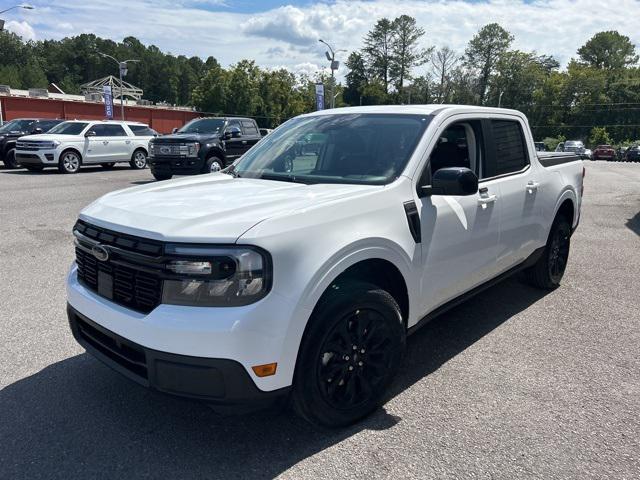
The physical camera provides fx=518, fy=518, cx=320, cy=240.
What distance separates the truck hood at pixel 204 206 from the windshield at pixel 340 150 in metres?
0.22

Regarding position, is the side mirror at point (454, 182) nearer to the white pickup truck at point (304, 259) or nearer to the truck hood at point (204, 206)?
the white pickup truck at point (304, 259)

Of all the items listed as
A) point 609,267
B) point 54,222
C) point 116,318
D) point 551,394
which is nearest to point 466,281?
A: point 551,394

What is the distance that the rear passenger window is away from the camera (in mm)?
4418

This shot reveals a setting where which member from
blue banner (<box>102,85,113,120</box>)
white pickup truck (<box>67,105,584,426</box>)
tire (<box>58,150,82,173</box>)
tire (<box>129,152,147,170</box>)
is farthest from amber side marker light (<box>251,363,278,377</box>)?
blue banner (<box>102,85,113,120</box>)

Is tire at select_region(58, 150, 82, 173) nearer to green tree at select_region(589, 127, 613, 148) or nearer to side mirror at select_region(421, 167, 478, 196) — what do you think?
side mirror at select_region(421, 167, 478, 196)

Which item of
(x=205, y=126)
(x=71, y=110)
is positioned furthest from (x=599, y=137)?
(x=205, y=126)

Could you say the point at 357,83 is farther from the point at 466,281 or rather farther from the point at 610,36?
the point at 466,281

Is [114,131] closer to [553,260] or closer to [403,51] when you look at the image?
[553,260]

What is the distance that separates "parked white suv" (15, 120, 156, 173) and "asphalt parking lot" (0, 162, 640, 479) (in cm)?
1377

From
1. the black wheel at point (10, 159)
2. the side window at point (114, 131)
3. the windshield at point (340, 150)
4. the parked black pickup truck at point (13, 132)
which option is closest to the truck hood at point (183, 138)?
the side window at point (114, 131)

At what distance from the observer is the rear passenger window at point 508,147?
4418mm

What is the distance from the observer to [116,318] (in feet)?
8.67

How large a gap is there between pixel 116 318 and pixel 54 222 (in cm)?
737

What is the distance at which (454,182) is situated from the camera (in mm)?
3213
